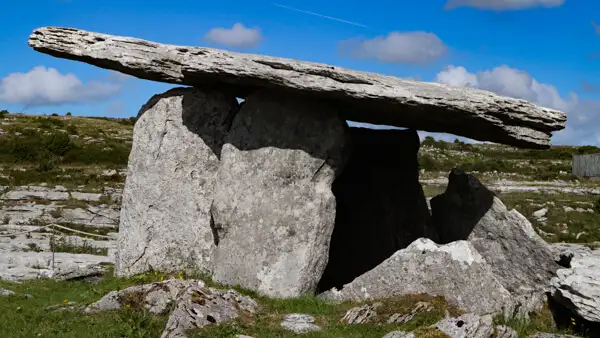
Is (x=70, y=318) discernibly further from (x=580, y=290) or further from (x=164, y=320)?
(x=580, y=290)

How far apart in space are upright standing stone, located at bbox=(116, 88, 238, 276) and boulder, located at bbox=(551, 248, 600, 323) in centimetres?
603

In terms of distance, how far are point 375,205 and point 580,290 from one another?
20.8 feet

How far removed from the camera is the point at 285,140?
1336 cm

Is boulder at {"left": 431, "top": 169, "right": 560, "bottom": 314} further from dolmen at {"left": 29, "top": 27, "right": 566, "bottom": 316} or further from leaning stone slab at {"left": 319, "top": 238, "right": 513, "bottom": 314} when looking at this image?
leaning stone slab at {"left": 319, "top": 238, "right": 513, "bottom": 314}

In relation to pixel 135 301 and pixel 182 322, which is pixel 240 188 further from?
pixel 182 322

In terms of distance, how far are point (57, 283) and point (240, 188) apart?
3.86m

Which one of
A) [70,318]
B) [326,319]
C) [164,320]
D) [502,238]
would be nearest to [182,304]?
[164,320]

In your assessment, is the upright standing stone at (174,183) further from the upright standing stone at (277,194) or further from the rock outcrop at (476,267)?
the rock outcrop at (476,267)

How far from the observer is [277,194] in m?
13.1

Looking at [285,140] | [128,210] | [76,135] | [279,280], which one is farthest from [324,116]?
[76,135]

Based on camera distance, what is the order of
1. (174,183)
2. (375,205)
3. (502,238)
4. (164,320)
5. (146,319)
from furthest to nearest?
(375,205), (502,238), (174,183), (164,320), (146,319)

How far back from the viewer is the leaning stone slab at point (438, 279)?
11.8 m

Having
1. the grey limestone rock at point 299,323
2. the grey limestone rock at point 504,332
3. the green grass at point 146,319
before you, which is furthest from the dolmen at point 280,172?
the grey limestone rock at point 504,332

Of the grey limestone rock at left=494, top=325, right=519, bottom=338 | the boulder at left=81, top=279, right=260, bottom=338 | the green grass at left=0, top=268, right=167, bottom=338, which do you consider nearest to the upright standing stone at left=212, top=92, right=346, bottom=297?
the boulder at left=81, top=279, right=260, bottom=338
